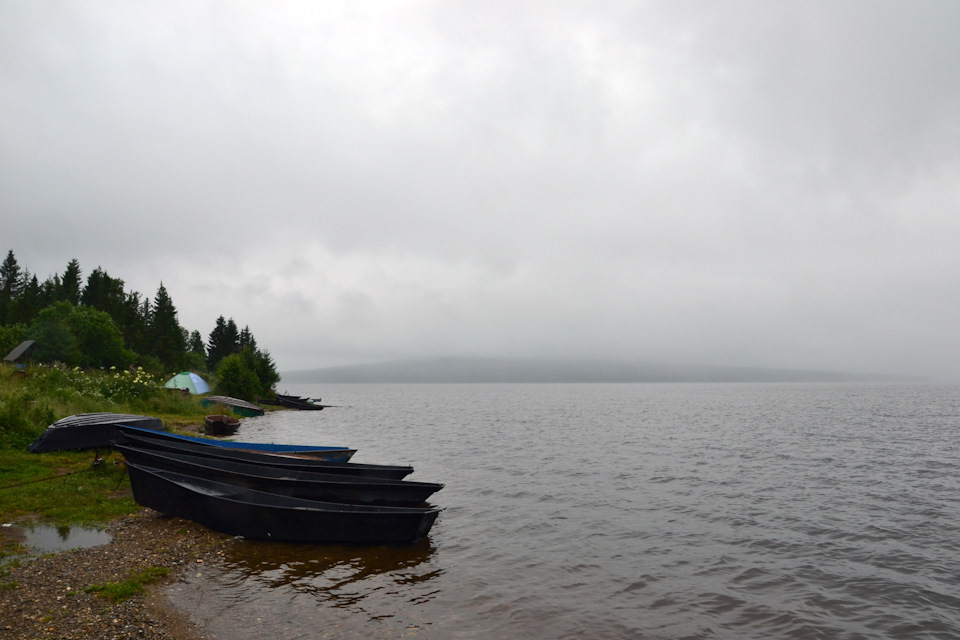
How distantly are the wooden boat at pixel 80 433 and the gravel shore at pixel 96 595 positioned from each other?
586cm

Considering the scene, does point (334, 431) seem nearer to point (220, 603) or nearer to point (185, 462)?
point (185, 462)

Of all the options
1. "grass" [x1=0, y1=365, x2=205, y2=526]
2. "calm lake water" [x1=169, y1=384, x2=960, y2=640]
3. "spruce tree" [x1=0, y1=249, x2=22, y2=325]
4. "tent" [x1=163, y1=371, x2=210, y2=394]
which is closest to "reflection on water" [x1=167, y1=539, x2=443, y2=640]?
"calm lake water" [x1=169, y1=384, x2=960, y2=640]

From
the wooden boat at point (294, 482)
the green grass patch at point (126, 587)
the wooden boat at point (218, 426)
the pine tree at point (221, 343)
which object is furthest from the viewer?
the pine tree at point (221, 343)

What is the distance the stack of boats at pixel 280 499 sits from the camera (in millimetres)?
13656

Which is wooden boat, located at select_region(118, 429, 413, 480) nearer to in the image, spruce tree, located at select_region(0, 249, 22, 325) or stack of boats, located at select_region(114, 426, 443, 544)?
stack of boats, located at select_region(114, 426, 443, 544)

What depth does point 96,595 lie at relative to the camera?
9.50m

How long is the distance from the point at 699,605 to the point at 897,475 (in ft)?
72.2

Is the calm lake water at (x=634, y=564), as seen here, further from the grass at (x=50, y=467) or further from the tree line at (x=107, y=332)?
the tree line at (x=107, y=332)

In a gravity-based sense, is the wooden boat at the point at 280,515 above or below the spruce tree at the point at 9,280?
below

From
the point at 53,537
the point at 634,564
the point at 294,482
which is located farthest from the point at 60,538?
the point at 634,564

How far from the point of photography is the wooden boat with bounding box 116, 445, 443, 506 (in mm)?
14461

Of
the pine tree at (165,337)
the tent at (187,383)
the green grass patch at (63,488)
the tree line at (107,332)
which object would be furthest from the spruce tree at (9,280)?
the green grass patch at (63,488)

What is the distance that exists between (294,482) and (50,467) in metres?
10.5

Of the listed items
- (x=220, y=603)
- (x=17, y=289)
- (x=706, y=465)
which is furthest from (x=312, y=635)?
(x=17, y=289)
